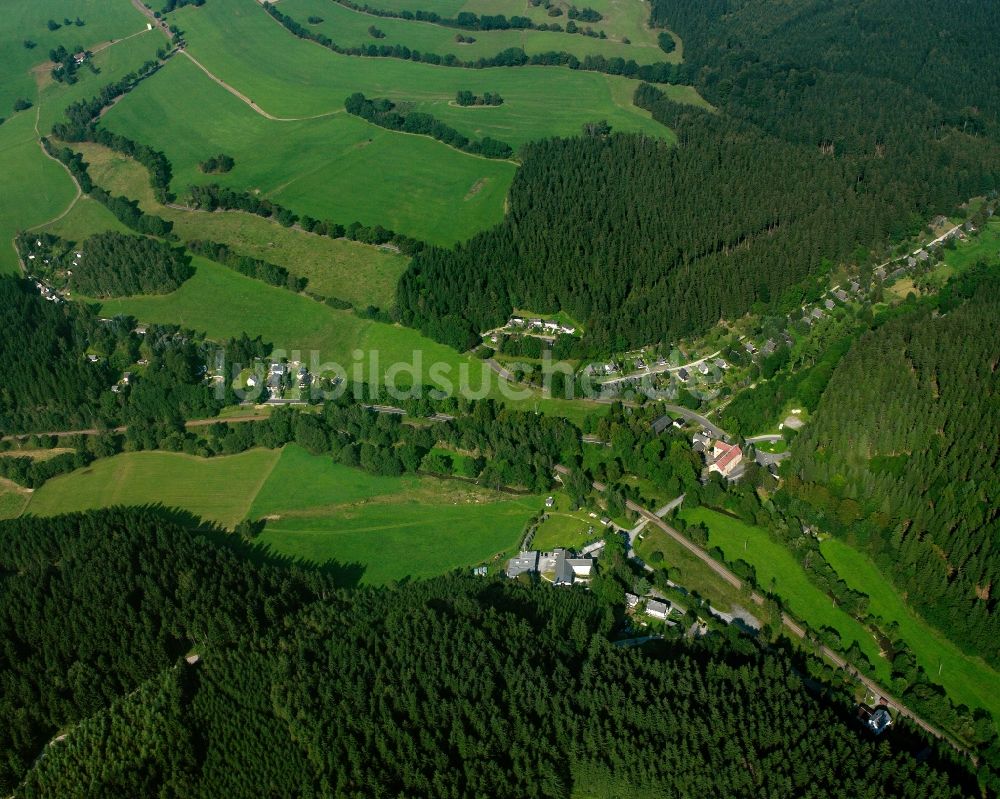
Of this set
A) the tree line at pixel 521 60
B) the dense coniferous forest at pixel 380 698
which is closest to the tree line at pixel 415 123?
the tree line at pixel 521 60

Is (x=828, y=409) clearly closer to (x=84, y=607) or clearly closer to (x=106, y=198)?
(x=84, y=607)

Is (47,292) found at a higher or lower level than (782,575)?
higher

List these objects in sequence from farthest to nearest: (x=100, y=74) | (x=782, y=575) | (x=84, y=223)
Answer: (x=100, y=74) → (x=84, y=223) → (x=782, y=575)

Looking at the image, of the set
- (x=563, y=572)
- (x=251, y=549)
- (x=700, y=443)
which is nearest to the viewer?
(x=563, y=572)

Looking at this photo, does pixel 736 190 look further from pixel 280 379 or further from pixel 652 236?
pixel 280 379

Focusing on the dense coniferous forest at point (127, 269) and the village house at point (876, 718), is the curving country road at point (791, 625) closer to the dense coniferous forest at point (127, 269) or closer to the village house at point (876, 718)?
the village house at point (876, 718)

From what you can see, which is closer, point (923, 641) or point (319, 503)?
point (923, 641)

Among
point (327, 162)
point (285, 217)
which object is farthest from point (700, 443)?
point (327, 162)
